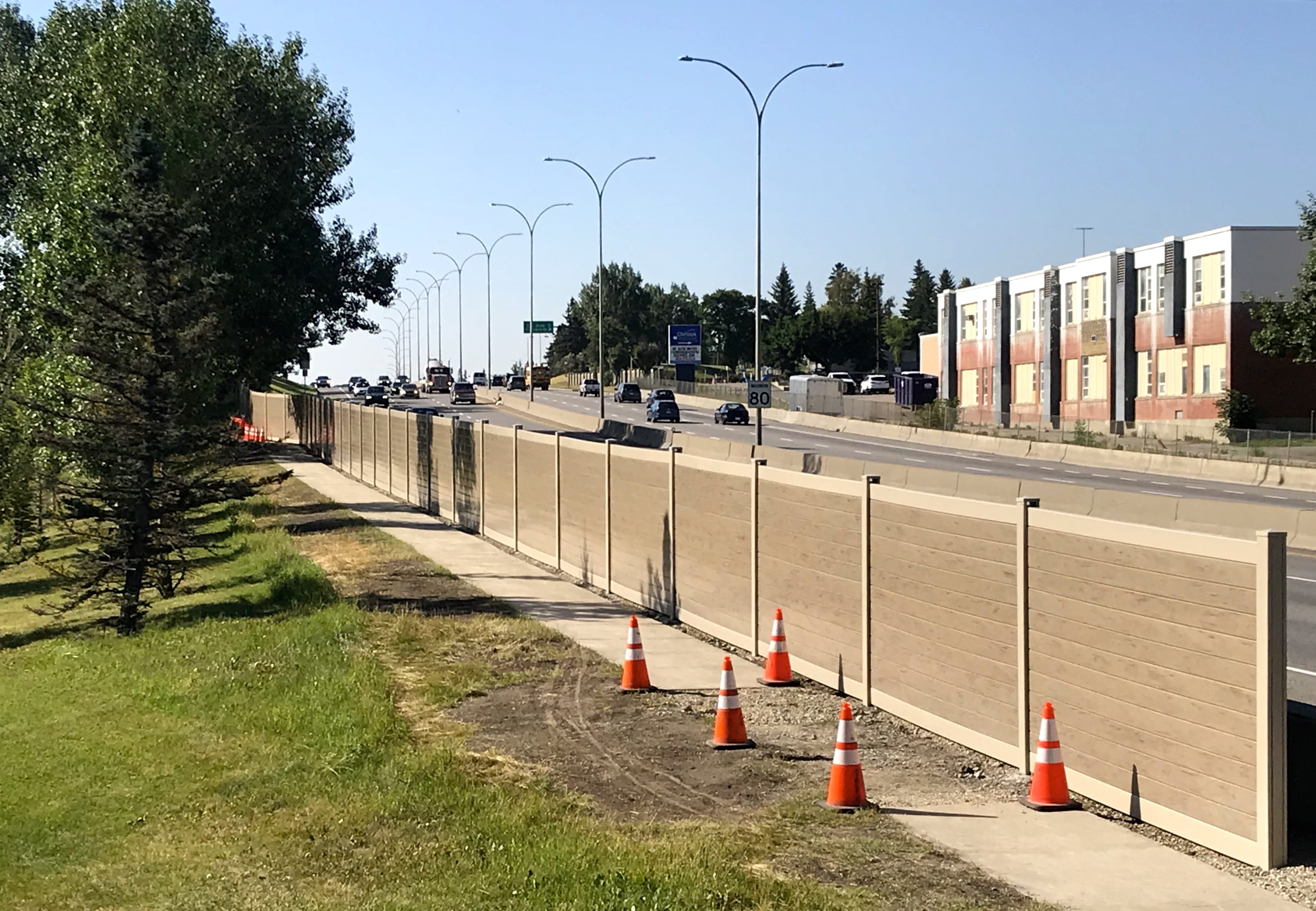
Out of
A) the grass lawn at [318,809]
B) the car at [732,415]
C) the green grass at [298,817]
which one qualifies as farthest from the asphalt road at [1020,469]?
the green grass at [298,817]

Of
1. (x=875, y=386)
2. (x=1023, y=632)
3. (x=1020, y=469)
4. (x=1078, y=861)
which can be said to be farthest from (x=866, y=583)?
(x=875, y=386)

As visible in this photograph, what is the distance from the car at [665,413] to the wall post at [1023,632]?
67.3 metres

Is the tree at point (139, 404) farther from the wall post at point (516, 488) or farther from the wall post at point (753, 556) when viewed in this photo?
the wall post at point (753, 556)

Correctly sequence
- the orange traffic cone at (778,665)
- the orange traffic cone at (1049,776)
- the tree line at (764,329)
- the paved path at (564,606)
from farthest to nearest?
the tree line at (764,329) → the paved path at (564,606) → the orange traffic cone at (778,665) → the orange traffic cone at (1049,776)

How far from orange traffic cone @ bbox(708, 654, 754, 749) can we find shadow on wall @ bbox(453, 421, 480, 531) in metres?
19.5

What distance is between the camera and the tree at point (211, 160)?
98.2 feet

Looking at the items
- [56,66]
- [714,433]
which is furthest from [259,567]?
[714,433]

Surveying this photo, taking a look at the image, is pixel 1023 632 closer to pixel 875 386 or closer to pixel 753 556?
pixel 753 556

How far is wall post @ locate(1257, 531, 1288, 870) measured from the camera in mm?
7965

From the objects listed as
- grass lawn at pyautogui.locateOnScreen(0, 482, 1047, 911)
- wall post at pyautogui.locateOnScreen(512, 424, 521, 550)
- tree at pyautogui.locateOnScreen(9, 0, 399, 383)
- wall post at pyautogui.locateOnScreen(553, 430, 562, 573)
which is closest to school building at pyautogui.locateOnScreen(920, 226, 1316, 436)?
tree at pyautogui.locateOnScreen(9, 0, 399, 383)

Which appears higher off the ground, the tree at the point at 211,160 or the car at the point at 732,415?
the tree at the point at 211,160

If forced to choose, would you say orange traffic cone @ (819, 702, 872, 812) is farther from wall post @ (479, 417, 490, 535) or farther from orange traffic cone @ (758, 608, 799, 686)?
wall post @ (479, 417, 490, 535)

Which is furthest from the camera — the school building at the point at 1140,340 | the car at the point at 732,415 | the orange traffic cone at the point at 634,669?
the car at the point at 732,415

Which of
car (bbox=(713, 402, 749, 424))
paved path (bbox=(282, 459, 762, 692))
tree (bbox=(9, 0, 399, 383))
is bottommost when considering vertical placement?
paved path (bbox=(282, 459, 762, 692))
